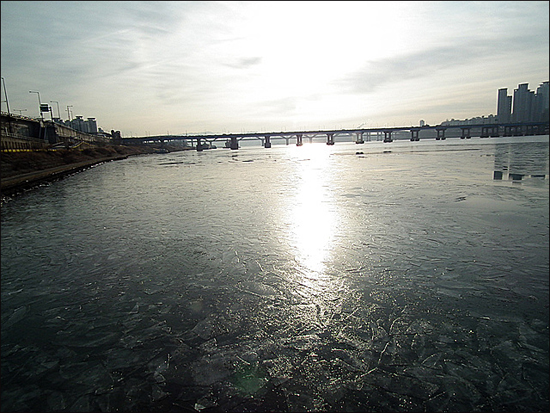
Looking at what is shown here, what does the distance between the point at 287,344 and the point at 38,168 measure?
123 ft

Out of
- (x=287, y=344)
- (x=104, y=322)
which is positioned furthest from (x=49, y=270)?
(x=287, y=344)

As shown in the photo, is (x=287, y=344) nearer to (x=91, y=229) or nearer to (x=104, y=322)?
(x=104, y=322)

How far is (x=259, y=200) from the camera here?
44.0ft

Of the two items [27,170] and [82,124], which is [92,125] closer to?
[82,124]

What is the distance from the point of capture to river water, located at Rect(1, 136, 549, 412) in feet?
9.97

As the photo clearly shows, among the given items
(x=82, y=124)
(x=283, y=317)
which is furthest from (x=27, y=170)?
(x=82, y=124)

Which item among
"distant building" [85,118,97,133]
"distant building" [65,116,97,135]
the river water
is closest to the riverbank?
the river water

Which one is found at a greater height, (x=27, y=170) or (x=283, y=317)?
(x=27, y=170)

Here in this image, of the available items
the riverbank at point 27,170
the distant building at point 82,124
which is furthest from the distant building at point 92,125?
the riverbank at point 27,170

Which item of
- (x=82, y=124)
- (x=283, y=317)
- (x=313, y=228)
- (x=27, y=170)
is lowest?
(x=283, y=317)

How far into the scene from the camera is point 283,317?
13.9 ft

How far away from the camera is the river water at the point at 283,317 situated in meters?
3.04

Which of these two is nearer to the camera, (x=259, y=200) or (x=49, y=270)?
(x=49, y=270)

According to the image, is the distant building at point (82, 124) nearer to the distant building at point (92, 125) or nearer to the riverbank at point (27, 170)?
the distant building at point (92, 125)
